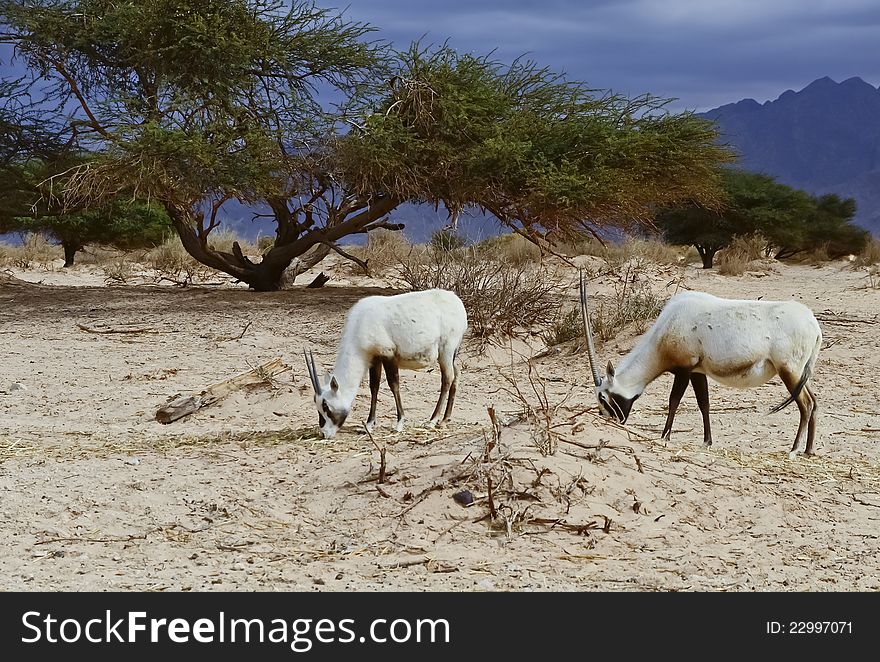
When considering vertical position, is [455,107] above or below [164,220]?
above

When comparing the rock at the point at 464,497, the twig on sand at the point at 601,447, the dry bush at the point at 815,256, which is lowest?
the dry bush at the point at 815,256

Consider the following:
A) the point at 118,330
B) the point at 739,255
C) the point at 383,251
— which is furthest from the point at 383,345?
the point at 739,255

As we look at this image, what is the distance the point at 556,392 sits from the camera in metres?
10.6

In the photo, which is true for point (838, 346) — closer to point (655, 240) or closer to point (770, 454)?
point (770, 454)

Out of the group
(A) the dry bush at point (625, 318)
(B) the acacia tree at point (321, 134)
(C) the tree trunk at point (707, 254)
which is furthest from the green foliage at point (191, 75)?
(C) the tree trunk at point (707, 254)

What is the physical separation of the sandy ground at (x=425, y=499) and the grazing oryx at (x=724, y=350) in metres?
0.47

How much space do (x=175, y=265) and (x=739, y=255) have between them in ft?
44.0

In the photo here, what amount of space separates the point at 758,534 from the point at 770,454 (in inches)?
82.2

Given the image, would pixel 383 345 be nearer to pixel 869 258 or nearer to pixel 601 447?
pixel 601 447

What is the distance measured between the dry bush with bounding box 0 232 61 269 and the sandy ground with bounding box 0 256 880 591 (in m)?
18.6

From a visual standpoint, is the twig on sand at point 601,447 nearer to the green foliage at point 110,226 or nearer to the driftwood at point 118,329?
the driftwood at point 118,329

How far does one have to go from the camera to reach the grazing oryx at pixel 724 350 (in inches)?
279

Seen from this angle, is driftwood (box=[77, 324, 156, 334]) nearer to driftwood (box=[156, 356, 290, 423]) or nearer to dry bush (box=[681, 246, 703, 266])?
driftwood (box=[156, 356, 290, 423])

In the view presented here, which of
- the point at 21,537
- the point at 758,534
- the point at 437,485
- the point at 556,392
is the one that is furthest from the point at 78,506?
the point at 556,392
